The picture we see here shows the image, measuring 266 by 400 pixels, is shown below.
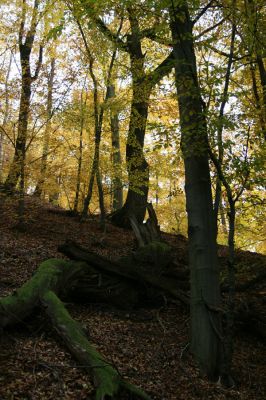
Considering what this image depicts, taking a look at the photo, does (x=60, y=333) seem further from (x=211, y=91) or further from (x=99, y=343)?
(x=211, y=91)

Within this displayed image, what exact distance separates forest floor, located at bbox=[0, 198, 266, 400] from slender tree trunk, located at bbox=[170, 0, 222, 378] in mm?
394

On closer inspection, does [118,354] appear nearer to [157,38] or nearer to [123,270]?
[123,270]

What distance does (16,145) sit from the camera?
1107 centimetres

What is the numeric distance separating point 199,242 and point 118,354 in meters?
2.19

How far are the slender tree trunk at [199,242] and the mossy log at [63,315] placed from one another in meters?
1.86

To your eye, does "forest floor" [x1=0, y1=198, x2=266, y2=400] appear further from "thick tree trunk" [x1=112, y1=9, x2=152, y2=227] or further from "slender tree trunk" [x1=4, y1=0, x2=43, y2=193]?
"thick tree trunk" [x1=112, y1=9, x2=152, y2=227]

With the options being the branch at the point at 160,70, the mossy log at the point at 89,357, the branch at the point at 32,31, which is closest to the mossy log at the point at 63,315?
the mossy log at the point at 89,357

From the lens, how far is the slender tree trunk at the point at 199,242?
599 cm

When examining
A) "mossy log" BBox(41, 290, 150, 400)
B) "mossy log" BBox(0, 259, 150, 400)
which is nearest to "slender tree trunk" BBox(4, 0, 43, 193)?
"mossy log" BBox(0, 259, 150, 400)

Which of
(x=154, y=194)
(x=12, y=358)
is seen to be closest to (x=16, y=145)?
(x=12, y=358)

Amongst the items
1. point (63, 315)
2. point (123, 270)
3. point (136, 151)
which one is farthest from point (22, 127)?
point (63, 315)

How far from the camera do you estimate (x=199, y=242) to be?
6078 millimetres

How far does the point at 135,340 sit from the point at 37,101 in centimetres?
773

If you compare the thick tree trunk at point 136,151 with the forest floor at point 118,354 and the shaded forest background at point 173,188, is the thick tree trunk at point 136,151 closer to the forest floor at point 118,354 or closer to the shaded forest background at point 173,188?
the shaded forest background at point 173,188
